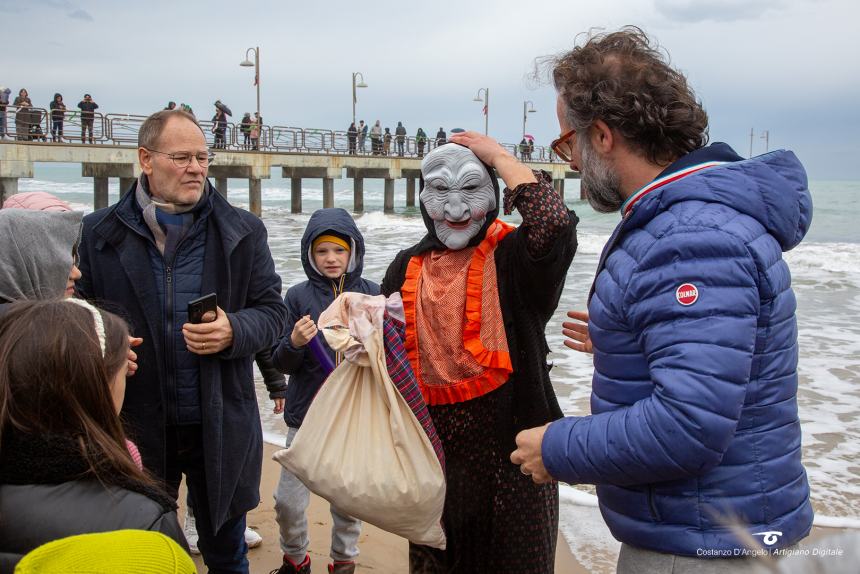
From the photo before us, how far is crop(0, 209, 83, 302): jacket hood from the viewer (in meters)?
2.24

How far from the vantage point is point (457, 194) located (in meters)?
2.61

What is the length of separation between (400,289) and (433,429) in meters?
0.53

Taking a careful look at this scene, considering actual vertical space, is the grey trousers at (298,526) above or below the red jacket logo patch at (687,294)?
below

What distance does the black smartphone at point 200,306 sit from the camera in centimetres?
268

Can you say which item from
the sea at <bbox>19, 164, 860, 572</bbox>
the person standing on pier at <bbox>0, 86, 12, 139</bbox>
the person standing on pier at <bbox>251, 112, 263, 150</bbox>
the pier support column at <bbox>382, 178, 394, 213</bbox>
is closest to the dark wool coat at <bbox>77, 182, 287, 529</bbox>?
the sea at <bbox>19, 164, 860, 572</bbox>

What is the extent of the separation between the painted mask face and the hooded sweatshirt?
1.21 metres

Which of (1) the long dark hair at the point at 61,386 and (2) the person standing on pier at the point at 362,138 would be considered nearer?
(1) the long dark hair at the point at 61,386

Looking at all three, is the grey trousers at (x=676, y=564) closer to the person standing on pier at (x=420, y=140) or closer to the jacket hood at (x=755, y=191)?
the jacket hood at (x=755, y=191)

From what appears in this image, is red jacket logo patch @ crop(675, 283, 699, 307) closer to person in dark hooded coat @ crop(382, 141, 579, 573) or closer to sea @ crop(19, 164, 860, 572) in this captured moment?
person in dark hooded coat @ crop(382, 141, 579, 573)

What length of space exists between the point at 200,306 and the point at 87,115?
23.3 meters

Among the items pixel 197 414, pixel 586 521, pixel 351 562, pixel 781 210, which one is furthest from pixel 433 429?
pixel 586 521

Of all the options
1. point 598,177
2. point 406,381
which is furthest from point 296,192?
point 598,177

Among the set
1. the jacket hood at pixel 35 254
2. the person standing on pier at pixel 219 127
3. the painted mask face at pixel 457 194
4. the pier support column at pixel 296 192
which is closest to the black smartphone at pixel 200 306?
the jacket hood at pixel 35 254

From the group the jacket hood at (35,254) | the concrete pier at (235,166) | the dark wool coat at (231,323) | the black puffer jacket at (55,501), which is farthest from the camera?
the concrete pier at (235,166)
